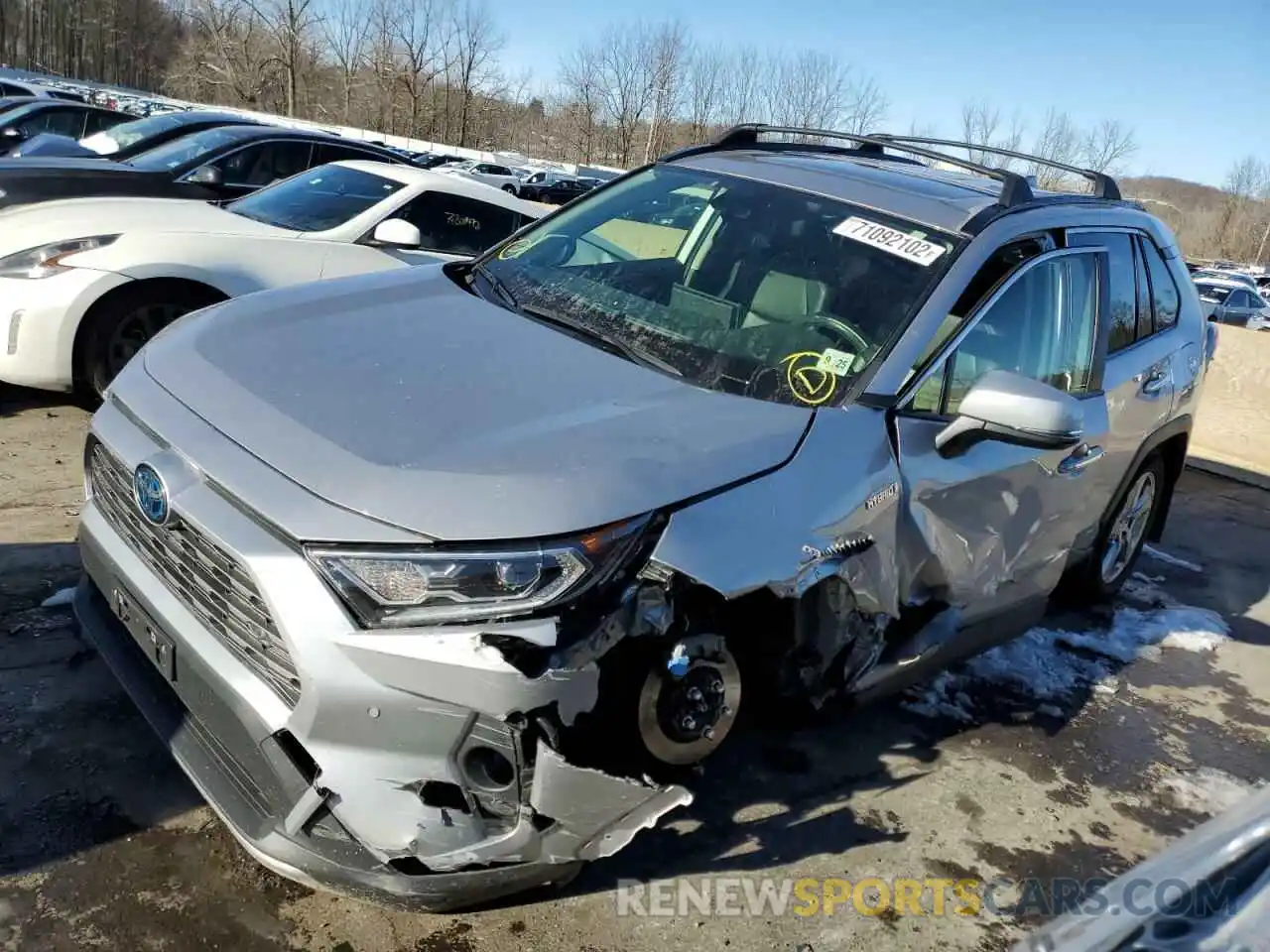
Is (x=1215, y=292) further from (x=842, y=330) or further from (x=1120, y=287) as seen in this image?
(x=842, y=330)

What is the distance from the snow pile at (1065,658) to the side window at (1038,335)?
49.4 inches

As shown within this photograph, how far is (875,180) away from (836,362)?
3.28 feet

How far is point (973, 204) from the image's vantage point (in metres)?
3.43

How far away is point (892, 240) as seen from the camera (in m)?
3.24

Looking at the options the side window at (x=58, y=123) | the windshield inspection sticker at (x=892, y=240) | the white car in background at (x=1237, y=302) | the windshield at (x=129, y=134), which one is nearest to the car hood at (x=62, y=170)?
the windshield at (x=129, y=134)

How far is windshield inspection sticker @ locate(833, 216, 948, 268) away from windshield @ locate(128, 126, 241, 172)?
6507 mm

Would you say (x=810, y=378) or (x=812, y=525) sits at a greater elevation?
(x=810, y=378)

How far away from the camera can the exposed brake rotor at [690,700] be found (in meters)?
2.35

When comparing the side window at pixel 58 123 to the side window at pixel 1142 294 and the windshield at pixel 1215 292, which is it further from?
the windshield at pixel 1215 292

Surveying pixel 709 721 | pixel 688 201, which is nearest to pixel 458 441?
pixel 709 721

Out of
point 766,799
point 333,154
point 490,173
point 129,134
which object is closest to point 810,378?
point 766,799

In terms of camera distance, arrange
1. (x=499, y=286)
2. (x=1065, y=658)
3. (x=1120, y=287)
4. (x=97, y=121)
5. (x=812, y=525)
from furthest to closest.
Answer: (x=97, y=121), (x=1065, y=658), (x=1120, y=287), (x=499, y=286), (x=812, y=525)

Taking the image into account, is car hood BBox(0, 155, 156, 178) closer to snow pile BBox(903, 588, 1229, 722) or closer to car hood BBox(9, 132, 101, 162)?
car hood BBox(9, 132, 101, 162)

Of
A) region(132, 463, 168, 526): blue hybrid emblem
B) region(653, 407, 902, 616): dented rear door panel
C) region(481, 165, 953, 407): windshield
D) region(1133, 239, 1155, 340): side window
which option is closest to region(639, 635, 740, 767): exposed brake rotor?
region(653, 407, 902, 616): dented rear door panel
